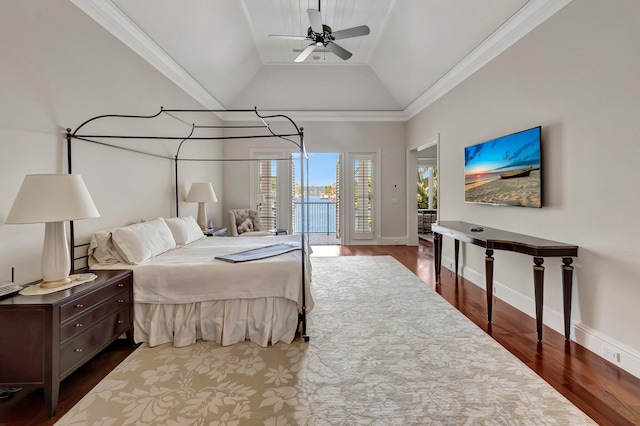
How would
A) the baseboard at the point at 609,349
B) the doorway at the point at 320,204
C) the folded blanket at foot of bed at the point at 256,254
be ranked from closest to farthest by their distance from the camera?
the baseboard at the point at 609,349 → the folded blanket at foot of bed at the point at 256,254 → the doorway at the point at 320,204

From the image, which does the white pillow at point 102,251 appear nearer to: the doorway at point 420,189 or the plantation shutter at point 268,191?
the plantation shutter at point 268,191

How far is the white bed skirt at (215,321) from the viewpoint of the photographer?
2613 millimetres

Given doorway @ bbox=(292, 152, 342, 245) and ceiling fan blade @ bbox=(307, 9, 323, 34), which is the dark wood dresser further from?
doorway @ bbox=(292, 152, 342, 245)

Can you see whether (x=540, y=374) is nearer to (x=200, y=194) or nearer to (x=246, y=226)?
(x=200, y=194)

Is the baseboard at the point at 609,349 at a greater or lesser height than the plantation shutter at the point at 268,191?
lesser

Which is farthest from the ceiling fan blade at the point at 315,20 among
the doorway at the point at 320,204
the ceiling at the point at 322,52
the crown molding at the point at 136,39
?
the doorway at the point at 320,204

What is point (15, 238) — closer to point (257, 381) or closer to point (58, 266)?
point (58, 266)

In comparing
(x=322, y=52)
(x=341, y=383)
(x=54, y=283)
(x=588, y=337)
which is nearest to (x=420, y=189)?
(x=322, y=52)

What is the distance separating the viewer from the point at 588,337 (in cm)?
247

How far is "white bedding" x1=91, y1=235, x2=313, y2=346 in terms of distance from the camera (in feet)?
8.49

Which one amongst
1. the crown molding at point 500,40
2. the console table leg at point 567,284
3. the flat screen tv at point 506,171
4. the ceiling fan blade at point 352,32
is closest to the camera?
the console table leg at point 567,284

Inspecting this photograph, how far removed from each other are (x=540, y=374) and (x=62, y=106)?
167 inches

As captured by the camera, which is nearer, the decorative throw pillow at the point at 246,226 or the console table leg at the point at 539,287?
the console table leg at the point at 539,287

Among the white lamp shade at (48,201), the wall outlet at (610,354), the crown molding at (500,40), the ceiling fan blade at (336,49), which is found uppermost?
the ceiling fan blade at (336,49)
